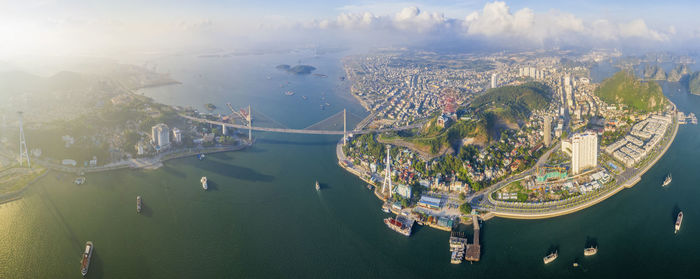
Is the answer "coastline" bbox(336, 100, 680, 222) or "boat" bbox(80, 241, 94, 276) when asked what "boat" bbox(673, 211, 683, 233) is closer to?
"coastline" bbox(336, 100, 680, 222)

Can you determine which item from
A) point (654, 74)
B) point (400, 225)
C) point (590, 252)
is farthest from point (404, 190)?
point (654, 74)

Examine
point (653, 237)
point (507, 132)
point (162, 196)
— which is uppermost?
point (507, 132)

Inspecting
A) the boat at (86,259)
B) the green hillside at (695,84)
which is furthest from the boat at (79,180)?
the green hillside at (695,84)

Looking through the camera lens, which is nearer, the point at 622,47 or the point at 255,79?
the point at 255,79

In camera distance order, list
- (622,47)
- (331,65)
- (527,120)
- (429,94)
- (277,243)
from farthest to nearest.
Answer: (622,47) → (331,65) → (429,94) → (527,120) → (277,243)

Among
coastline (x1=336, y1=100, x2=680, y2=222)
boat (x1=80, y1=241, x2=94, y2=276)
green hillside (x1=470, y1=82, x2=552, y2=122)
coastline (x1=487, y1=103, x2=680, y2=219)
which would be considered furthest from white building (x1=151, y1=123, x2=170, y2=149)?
green hillside (x1=470, y1=82, x2=552, y2=122)

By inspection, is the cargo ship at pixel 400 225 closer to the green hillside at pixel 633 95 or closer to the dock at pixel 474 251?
the dock at pixel 474 251

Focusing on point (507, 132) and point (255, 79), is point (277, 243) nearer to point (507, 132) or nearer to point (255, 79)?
point (507, 132)

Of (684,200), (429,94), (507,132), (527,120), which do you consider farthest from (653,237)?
(429,94)
